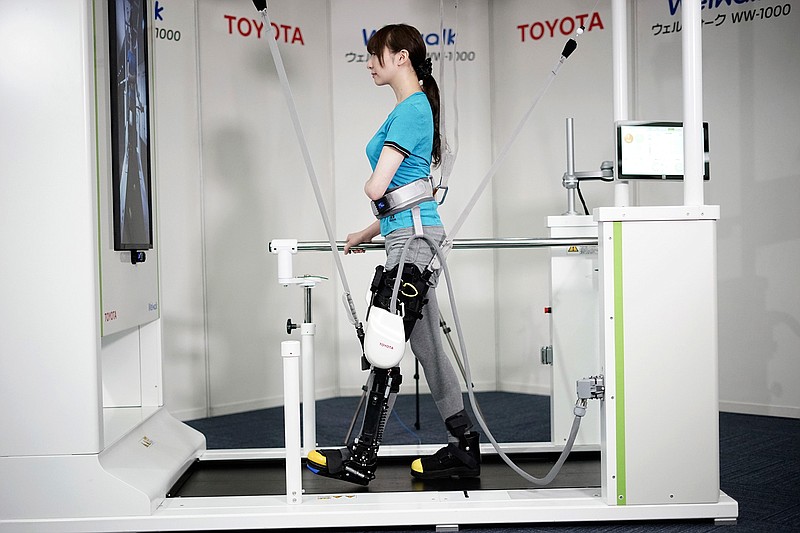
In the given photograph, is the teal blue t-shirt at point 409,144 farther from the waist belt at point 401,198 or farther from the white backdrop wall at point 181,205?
the white backdrop wall at point 181,205

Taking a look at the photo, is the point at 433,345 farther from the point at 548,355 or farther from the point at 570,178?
the point at 570,178

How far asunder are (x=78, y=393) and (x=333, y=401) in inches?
102

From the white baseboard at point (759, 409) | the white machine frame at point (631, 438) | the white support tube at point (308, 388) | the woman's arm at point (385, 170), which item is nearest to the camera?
the white machine frame at point (631, 438)

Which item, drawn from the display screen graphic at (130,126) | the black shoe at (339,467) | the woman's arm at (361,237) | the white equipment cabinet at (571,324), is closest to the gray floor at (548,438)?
the black shoe at (339,467)

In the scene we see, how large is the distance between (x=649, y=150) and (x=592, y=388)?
775 mm

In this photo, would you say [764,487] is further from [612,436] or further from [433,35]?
[433,35]

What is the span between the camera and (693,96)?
8.65 feet

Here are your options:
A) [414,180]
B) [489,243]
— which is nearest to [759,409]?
[489,243]

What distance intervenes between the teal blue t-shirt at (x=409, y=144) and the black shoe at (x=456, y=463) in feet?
2.48

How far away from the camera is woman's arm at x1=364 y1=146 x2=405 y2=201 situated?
2707mm

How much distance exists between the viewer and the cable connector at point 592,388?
2.61 m

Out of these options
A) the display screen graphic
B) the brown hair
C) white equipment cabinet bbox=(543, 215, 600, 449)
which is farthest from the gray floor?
the brown hair

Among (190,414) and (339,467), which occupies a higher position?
(339,467)

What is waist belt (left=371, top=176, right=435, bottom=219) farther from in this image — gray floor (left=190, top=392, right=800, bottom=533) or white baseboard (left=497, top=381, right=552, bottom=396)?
white baseboard (left=497, top=381, right=552, bottom=396)
